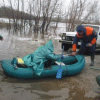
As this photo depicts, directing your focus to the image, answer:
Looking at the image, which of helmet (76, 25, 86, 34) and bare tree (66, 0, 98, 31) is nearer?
helmet (76, 25, 86, 34)

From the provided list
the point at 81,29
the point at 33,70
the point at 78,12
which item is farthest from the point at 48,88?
the point at 78,12

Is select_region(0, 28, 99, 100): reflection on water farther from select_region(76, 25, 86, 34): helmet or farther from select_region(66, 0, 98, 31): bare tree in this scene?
select_region(66, 0, 98, 31): bare tree

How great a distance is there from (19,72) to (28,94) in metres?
0.75

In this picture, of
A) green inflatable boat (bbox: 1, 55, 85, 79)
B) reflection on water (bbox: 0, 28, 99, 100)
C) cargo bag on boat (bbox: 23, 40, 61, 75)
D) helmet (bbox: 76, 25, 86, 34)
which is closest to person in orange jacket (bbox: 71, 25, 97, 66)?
helmet (bbox: 76, 25, 86, 34)

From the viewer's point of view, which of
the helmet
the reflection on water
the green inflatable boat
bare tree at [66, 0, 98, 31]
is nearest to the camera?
the reflection on water

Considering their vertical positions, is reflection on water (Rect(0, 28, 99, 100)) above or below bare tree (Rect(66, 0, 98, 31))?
below

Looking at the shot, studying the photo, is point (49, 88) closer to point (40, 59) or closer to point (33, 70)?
point (33, 70)

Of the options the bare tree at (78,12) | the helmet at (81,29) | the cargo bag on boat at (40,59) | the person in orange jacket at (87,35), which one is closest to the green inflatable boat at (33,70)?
the cargo bag on boat at (40,59)

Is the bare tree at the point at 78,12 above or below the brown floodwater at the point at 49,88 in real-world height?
above

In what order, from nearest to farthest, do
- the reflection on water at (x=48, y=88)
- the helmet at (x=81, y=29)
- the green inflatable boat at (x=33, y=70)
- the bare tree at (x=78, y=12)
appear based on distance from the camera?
the reflection on water at (x=48, y=88)
the green inflatable boat at (x=33, y=70)
the helmet at (x=81, y=29)
the bare tree at (x=78, y=12)

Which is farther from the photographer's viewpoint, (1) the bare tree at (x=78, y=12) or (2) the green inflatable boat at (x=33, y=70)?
(1) the bare tree at (x=78, y=12)

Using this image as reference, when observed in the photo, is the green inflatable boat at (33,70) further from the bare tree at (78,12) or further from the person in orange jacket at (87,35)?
the bare tree at (78,12)

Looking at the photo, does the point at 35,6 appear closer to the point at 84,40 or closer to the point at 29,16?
the point at 29,16

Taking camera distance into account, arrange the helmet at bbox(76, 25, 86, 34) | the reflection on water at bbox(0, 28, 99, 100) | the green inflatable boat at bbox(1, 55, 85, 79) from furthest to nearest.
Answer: the helmet at bbox(76, 25, 86, 34) < the green inflatable boat at bbox(1, 55, 85, 79) < the reflection on water at bbox(0, 28, 99, 100)
